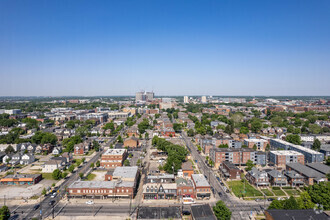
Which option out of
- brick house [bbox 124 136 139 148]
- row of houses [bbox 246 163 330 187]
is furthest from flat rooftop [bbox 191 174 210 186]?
brick house [bbox 124 136 139 148]

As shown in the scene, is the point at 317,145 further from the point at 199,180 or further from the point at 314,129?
→ the point at 199,180

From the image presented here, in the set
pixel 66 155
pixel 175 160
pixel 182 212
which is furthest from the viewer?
pixel 66 155

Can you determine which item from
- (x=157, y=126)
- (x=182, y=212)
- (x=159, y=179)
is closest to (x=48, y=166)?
(x=159, y=179)

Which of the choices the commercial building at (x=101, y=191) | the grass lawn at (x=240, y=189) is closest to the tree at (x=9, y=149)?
the commercial building at (x=101, y=191)

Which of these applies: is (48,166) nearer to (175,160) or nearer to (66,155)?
(66,155)

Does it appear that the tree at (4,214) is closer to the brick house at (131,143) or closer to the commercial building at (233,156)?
the commercial building at (233,156)
